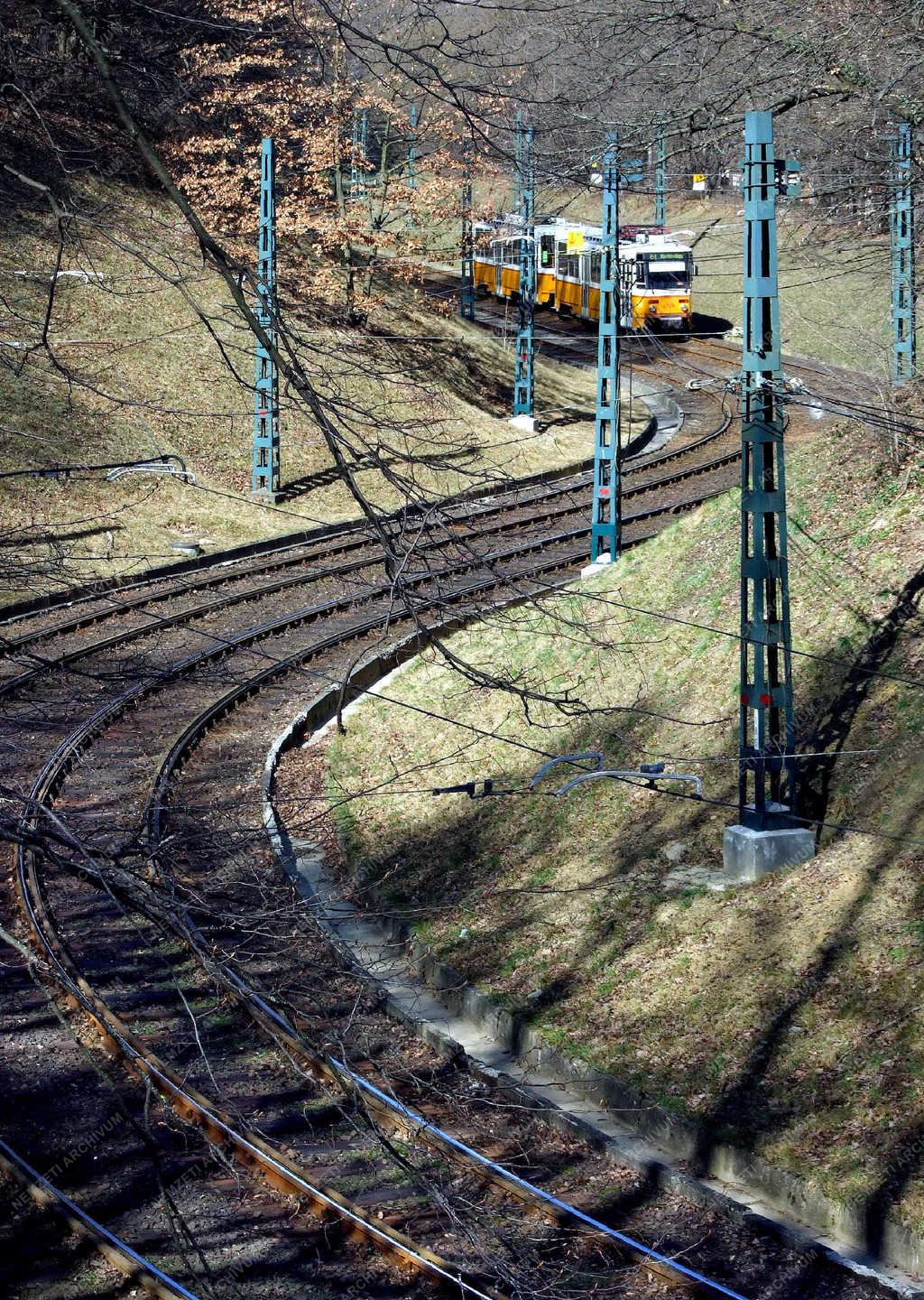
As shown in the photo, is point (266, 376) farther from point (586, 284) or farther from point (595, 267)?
point (586, 284)

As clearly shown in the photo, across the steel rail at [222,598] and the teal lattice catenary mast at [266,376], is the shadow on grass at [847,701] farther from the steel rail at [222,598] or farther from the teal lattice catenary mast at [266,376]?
the teal lattice catenary mast at [266,376]

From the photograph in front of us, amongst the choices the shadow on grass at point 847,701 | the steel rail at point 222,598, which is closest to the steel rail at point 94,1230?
the shadow on grass at point 847,701

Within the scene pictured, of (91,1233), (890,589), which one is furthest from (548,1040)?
(890,589)

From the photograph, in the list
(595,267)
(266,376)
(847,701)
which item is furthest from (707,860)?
(595,267)

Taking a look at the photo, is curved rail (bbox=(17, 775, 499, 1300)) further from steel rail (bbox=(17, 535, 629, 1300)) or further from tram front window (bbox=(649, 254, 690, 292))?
tram front window (bbox=(649, 254, 690, 292))

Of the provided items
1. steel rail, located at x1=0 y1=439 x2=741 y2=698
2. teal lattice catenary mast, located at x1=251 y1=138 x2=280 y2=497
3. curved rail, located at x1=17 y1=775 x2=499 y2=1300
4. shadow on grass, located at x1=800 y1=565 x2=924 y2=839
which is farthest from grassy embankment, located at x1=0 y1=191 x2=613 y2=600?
curved rail, located at x1=17 y1=775 x2=499 y2=1300

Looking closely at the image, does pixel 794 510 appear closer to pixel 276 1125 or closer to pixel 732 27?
pixel 732 27
